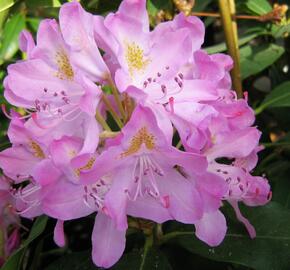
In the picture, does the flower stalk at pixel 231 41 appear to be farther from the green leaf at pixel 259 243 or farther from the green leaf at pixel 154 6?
the green leaf at pixel 259 243

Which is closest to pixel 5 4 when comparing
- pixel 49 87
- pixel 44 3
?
pixel 44 3

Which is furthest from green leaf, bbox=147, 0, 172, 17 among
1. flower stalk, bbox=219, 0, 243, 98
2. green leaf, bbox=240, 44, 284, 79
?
green leaf, bbox=240, 44, 284, 79

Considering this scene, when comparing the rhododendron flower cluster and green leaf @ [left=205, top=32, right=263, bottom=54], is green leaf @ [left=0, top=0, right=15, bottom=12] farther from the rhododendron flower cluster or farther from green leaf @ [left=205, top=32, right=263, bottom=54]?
green leaf @ [left=205, top=32, right=263, bottom=54]

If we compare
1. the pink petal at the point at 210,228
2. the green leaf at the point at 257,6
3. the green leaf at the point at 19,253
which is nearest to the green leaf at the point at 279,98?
the green leaf at the point at 257,6

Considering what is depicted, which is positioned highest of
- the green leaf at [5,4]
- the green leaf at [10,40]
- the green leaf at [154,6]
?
the green leaf at [5,4]

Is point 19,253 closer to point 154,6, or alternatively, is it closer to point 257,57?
point 154,6
